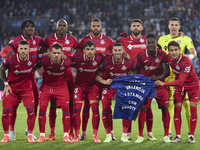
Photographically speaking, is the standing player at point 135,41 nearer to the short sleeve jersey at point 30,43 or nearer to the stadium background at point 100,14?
the short sleeve jersey at point 30,43

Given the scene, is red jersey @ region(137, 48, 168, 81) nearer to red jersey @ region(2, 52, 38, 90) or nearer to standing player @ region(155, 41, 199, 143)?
standing player @ region(155, 41, 199, 143)

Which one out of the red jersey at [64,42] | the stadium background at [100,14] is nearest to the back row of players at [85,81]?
the red jersey at [64,42]

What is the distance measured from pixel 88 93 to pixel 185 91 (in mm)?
1848

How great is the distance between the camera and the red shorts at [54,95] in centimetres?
663

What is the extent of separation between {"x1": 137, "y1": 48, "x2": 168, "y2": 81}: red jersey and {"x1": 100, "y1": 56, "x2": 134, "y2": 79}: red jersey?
0.24 m

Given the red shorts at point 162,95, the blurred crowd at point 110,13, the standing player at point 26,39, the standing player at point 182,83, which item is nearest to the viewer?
the standing player at point 182,83

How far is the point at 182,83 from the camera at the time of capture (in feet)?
20.8

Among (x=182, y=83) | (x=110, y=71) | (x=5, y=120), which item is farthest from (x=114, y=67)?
(x=5, y=120)

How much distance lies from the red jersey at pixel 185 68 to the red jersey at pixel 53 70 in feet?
6.35

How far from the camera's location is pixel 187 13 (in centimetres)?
2095

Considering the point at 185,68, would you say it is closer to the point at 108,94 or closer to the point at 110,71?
the point at 110,71

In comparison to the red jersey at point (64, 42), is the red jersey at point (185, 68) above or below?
below

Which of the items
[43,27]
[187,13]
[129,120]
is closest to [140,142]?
[129,120]

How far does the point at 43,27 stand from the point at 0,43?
2543mm
